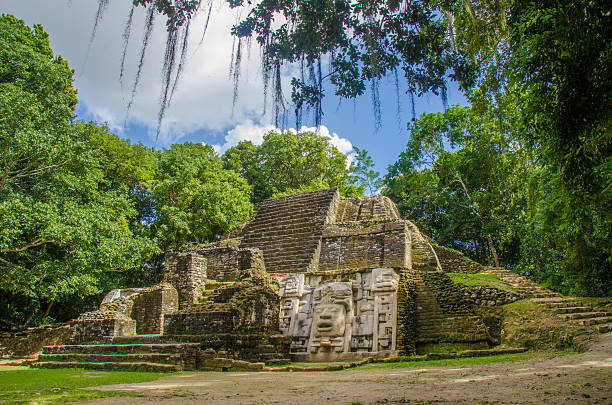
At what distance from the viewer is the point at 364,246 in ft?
37.3

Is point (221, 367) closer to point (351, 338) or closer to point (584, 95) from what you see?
point (351, 338)

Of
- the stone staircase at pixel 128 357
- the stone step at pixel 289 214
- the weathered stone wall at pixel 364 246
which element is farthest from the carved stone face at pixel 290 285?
the stone step at pixel 289 214

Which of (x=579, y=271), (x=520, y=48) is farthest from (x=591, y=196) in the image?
(x=579, y=271)

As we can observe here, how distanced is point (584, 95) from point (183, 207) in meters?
16.7

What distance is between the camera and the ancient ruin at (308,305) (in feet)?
24.9

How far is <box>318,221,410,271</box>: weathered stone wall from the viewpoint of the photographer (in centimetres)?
1072

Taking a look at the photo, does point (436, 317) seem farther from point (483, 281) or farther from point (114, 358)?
point (114, 358)

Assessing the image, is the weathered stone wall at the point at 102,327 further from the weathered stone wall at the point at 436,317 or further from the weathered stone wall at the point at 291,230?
the weathered stone wall at the point at 436,317

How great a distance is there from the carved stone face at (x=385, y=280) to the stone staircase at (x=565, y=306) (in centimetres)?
343

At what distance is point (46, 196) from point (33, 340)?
509 cm

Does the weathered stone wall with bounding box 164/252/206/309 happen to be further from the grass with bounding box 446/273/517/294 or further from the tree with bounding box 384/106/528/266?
the tree with bounding box 384/106/528/266

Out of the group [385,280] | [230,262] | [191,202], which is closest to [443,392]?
[385,280]

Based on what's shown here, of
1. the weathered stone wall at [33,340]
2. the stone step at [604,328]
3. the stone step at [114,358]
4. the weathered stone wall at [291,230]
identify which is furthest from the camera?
the weathered stone wall at [33,340]

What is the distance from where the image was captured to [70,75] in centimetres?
1530
